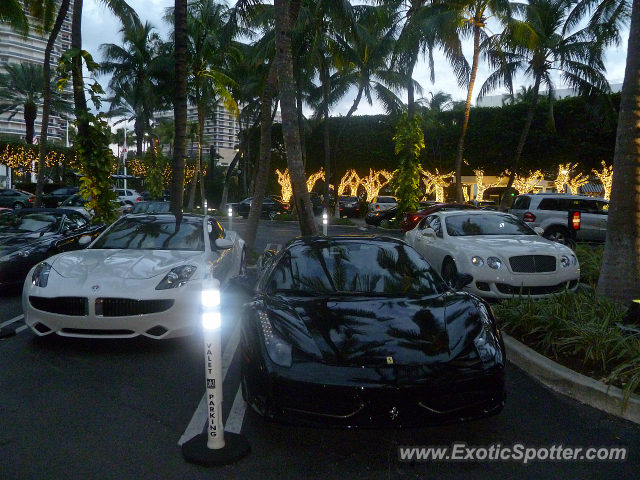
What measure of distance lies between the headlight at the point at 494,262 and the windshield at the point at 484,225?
134 cm

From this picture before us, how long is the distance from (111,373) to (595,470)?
13.0 ft

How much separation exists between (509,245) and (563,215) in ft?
30.5

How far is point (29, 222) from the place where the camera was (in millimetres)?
9820

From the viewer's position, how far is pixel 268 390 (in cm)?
344

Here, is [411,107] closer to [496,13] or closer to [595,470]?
[496,13]

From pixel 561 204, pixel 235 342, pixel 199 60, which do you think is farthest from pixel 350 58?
pixel 235 342

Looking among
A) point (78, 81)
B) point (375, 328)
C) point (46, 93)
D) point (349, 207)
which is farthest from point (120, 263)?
point (349, 207)

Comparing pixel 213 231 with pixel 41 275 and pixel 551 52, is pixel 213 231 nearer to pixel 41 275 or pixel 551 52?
pixel 41 275

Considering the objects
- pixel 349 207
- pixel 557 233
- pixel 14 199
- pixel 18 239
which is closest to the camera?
pixel 18 239

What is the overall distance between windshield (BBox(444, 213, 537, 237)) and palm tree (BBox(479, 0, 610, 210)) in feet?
48.1

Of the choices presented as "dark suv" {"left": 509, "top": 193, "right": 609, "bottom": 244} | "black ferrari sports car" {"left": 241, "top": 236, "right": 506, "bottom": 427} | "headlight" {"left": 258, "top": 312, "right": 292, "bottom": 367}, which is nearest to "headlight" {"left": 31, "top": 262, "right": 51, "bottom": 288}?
"black ferrari sports car" {"left": 241, "top": 236, "right": 506, "bottom": 427}

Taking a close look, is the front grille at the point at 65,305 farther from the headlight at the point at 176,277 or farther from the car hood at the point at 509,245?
the car hood at the point at 509,245

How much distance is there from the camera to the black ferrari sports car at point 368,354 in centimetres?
333

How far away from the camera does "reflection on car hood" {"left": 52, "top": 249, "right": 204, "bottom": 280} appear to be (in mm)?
5668
